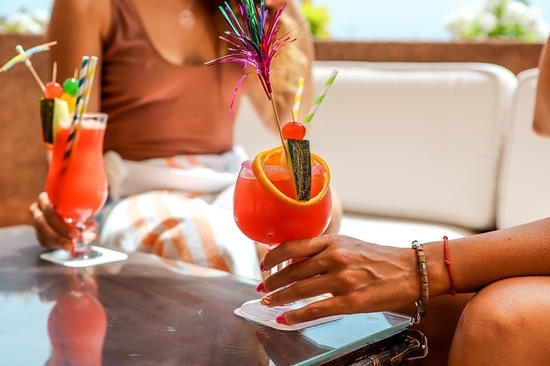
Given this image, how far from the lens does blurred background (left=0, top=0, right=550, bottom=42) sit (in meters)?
3.35

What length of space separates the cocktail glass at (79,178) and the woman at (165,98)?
0.14 meters

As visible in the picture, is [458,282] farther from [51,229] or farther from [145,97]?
[145,97]

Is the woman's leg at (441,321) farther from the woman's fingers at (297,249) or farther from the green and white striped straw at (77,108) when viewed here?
the green and white striped straw at (77,108)

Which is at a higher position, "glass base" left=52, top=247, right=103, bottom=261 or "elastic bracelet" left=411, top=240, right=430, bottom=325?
"elastic bracelet" left=411, top=240, right=430, bottom=325

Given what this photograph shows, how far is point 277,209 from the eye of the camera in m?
1.20

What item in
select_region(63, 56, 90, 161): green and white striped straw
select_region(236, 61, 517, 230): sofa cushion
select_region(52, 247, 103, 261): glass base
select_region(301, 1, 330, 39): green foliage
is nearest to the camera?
select_region(63, 56, 90, 161): green and white striped straw

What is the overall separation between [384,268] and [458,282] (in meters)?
0.14

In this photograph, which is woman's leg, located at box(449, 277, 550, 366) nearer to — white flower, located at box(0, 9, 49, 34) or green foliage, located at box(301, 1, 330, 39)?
green foliage, located at box(301, 1, 330, 39)

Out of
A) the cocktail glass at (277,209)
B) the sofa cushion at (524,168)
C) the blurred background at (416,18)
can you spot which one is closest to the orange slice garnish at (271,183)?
the cocktail glass at (277,209)

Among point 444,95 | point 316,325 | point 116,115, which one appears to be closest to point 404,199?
point 444,95

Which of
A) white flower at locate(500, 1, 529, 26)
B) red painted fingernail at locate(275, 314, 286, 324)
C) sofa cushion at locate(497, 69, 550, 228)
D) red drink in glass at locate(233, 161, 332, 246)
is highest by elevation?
red drink in glass at locate(233, 161, 332, 246)

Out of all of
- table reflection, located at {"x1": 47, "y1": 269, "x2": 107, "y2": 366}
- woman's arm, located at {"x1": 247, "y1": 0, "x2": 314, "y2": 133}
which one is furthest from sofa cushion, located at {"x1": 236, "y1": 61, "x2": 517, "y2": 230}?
table reflection, located at {"x1": 47, "y1": 269, "x2": 107, "y2": 366}

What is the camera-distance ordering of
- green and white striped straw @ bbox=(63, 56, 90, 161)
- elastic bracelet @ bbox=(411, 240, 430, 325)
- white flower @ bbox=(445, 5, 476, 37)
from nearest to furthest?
1. elastic bracelet @ bbox=(411, 240, 430, 325)
2. green and white striped straw @ bbox=(63, 56, 90, 161)
3. white flower @ bbox=(445, 5, 476, 37)

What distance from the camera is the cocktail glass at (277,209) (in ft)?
3.90
